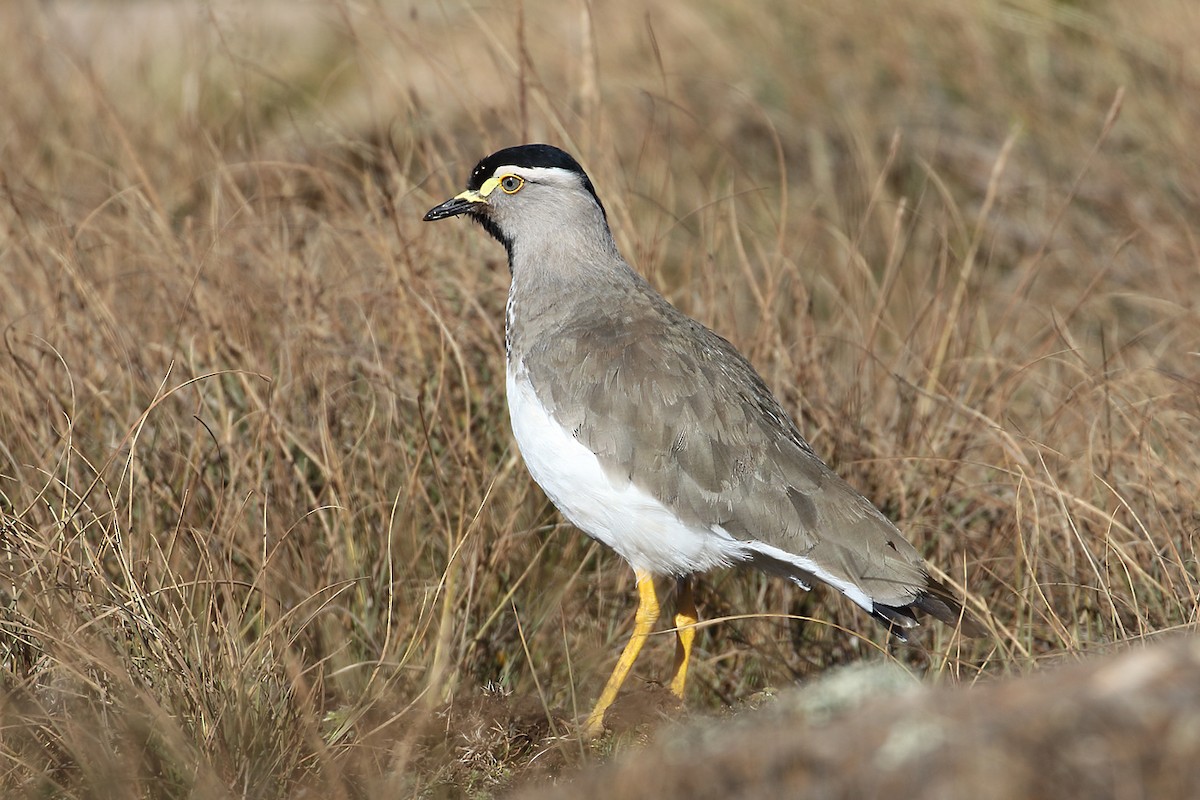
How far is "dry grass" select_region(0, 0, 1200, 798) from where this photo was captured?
3408 millimetres

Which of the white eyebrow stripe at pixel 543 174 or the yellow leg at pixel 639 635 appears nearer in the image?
the yellow leg at pixel 639 635

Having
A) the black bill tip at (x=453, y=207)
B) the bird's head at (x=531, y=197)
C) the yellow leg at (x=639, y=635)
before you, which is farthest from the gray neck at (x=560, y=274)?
the yellow leg at (x=639, y=635)

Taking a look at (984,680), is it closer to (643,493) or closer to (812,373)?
(643,493)

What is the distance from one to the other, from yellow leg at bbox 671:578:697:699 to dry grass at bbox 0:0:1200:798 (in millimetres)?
207

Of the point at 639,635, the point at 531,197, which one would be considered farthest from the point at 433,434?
the point at 639,635

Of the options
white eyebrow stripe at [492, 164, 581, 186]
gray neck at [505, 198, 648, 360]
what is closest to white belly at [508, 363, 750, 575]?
gray neck at [505, 198, 648, 360]

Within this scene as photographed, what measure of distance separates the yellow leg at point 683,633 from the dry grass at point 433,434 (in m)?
0.21

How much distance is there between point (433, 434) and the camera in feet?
15.2

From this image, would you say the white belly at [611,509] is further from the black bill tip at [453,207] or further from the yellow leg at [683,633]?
the black bill tip at [453,207]

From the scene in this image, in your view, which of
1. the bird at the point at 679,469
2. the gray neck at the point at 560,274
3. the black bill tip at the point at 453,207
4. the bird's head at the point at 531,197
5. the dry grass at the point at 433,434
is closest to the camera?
the dry grass at the point at 433,434

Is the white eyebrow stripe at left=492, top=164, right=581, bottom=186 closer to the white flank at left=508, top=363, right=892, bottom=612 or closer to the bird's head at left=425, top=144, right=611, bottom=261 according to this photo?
the bird's head at left=425, top=144, right=611, bottom=261

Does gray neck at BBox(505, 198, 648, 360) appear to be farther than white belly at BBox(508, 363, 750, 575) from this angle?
Yes

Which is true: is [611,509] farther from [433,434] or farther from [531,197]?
[531,197]

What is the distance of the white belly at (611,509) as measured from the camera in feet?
12.7
